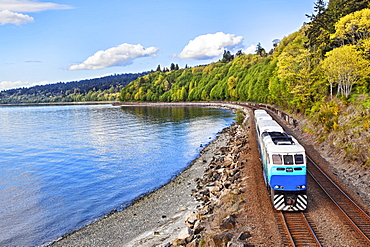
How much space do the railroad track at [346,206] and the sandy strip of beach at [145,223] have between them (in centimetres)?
999

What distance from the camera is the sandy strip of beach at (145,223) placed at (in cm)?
1880

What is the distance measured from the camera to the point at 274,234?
1419 cm

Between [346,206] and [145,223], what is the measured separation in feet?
46.7

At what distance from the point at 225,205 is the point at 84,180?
844 inches

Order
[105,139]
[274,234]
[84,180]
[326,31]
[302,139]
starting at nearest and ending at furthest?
[274,234] < [84,180] < [302,139] < [326,31] < [105,139]

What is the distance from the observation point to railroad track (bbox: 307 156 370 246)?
14.3m

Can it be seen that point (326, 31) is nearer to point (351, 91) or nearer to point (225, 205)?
point (351, 91)

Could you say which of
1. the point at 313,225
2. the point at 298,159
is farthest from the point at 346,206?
the point at 298,159

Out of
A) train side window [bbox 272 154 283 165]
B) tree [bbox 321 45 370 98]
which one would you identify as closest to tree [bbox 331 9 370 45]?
tree [bbox 321 45 370 98]

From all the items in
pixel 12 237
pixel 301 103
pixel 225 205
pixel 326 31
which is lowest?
pixel 12 237

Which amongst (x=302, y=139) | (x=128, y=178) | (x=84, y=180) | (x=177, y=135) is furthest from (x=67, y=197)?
(x=177, y=135)

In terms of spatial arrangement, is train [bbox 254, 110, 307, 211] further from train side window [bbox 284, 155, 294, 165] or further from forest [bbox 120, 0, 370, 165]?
forest [bbox 120, 0, 370, 165]

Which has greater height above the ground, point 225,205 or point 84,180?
point 225,205

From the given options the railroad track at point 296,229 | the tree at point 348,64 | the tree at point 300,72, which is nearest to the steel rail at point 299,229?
the railroad track at point 296,229
